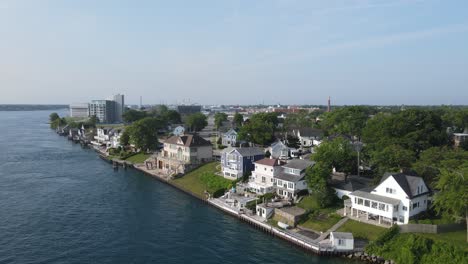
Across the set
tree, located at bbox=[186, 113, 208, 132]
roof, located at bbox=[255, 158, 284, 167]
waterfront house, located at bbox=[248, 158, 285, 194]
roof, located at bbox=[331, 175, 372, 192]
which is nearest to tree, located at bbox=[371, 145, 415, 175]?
roof, located at bbox=[331, 175, 372, 192]

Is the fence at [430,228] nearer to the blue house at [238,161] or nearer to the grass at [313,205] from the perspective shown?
the grass at [313,205]

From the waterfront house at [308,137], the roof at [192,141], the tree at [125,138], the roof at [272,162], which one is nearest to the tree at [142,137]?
the tree at [125,138]

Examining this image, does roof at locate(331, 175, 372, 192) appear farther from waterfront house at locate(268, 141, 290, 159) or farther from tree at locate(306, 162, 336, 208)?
waterfront house at locate(268, 141, 290, 159)

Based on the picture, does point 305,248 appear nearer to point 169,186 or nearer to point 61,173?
point 169,186

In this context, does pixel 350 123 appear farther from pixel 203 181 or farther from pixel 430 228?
pixel 430 228

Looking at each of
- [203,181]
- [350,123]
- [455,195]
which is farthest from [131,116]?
[455,195]

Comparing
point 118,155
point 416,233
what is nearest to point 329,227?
point 416,233
